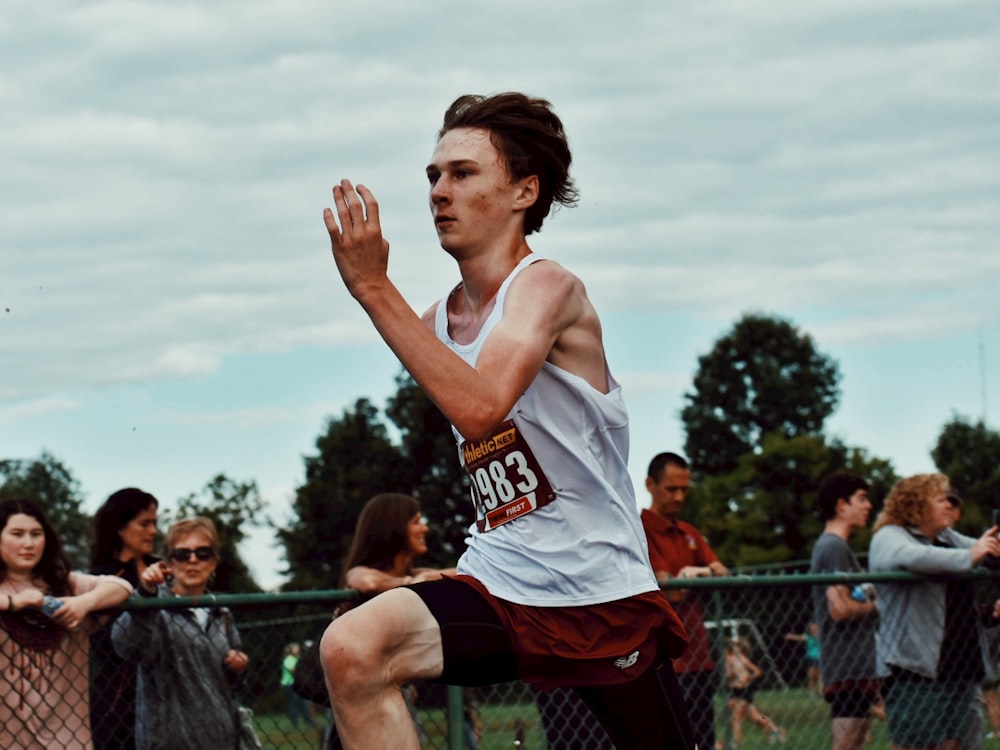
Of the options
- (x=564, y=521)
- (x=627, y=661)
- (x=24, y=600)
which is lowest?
(x=627, y=661)

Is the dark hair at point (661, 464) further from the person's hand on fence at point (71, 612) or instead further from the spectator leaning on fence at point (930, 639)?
the person's hand on fence at point (71, 612)

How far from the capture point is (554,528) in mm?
3941

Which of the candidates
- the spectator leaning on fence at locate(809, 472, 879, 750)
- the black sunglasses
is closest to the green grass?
the spectator leaning on fence at locate(809, 472, 879, 750)

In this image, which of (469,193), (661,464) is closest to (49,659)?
(469,193)

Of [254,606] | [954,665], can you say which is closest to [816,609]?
[954,665]

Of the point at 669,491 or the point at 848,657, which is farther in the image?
the point at 669,491

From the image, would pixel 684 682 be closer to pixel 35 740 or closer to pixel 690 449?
pixel 35 740

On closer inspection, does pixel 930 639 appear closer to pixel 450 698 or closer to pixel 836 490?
pixel 836 490

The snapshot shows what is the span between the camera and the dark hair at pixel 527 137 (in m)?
4.18

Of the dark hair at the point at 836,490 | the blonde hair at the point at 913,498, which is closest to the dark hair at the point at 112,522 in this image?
the blonde hair at the point at 913,498

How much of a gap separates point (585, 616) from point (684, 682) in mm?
3980

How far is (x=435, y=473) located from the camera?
56531mm

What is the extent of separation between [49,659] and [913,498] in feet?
15.8

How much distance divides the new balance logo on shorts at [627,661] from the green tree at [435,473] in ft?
163
